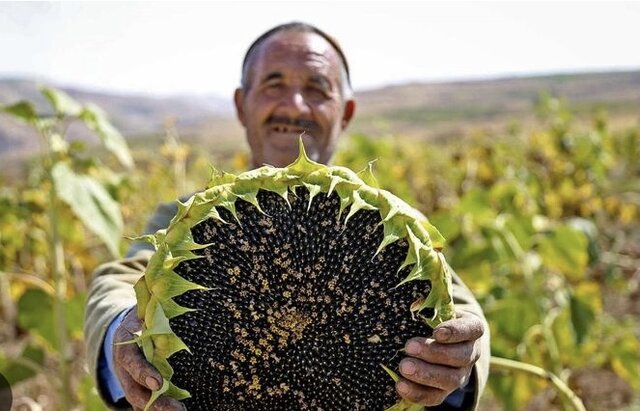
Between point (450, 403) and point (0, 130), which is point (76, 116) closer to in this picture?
point (450, 403)

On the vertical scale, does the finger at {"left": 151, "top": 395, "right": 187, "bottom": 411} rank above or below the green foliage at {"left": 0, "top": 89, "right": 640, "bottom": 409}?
above

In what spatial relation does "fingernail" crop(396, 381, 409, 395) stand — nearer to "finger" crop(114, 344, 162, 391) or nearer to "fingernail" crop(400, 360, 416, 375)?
"fingernail" crop(400, 360, 416, 375)

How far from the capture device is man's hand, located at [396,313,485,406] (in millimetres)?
1137

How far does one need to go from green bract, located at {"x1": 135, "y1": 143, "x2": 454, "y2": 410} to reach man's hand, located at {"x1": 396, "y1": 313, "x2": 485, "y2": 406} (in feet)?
0.08

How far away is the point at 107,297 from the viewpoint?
1.53 meters

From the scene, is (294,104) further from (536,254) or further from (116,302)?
(536,254)

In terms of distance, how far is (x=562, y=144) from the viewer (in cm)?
652

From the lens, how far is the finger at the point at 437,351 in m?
1.14

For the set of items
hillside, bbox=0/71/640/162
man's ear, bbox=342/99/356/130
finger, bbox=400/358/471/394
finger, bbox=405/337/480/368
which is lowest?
hillside, bbox=0/71/640/162

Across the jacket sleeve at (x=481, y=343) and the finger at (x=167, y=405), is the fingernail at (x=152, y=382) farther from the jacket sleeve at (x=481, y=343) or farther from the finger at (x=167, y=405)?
the jacket sleeve at (x=481, y=343)

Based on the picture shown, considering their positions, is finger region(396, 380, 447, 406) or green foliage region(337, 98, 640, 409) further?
green foliage region(337, 98, 640, 409)

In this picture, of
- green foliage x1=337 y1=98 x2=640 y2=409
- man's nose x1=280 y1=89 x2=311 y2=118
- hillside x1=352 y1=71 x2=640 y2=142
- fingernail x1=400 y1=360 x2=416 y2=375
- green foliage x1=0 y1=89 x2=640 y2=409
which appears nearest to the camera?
fingernail x1=400 y1=360 x2=416 y2=375

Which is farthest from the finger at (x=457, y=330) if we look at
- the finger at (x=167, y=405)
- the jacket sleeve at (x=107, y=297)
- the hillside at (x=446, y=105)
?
the hillside at (x=446, y=105)

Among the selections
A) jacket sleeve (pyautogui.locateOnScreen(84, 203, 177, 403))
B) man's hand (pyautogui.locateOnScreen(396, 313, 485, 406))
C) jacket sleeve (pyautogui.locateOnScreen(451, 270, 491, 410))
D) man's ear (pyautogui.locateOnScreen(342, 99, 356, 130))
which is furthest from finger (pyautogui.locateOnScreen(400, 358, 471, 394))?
man's ear (pyautogui.locateOnScreen(342, 99, 356, 130))
